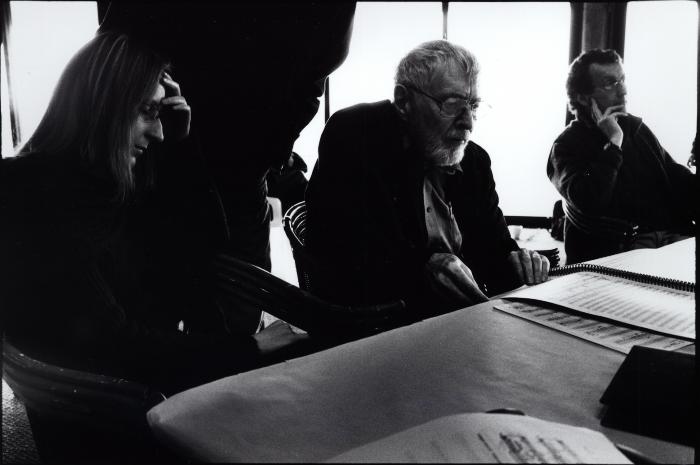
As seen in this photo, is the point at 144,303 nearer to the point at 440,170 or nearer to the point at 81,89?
the point at 81,89

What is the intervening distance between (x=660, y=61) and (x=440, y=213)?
11.6ft

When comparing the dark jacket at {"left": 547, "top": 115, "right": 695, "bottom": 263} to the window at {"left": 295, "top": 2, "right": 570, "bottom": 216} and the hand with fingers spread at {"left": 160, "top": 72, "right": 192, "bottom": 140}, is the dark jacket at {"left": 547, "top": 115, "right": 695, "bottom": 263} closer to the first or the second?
the hand with fingers spread at {"left": 160, "top": 72, "right": 192, "bottom": 140}

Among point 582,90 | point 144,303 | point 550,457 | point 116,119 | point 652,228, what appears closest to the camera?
point 550,457

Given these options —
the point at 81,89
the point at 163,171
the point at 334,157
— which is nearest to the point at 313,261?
the point at 334,157

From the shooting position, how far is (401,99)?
1.89 m

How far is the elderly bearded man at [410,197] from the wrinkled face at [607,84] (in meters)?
1.38

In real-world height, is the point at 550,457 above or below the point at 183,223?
above

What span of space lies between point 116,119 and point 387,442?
1368 mm

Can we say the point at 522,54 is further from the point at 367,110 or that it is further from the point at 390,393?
the point at 390,393

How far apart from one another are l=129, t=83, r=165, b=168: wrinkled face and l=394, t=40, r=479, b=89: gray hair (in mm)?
776

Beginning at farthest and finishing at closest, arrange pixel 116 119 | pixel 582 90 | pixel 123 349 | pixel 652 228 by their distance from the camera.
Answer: pixel 582 90, pixel 652 228, pixel 116 119, pixel 123 349

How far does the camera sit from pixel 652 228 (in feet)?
8.97

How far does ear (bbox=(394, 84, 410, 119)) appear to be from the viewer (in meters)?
1.88

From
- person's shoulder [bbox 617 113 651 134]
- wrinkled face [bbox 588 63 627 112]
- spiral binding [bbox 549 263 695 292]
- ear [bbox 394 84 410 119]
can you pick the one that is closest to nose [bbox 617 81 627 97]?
wrinkled face [bbox 588 63 627 112]
